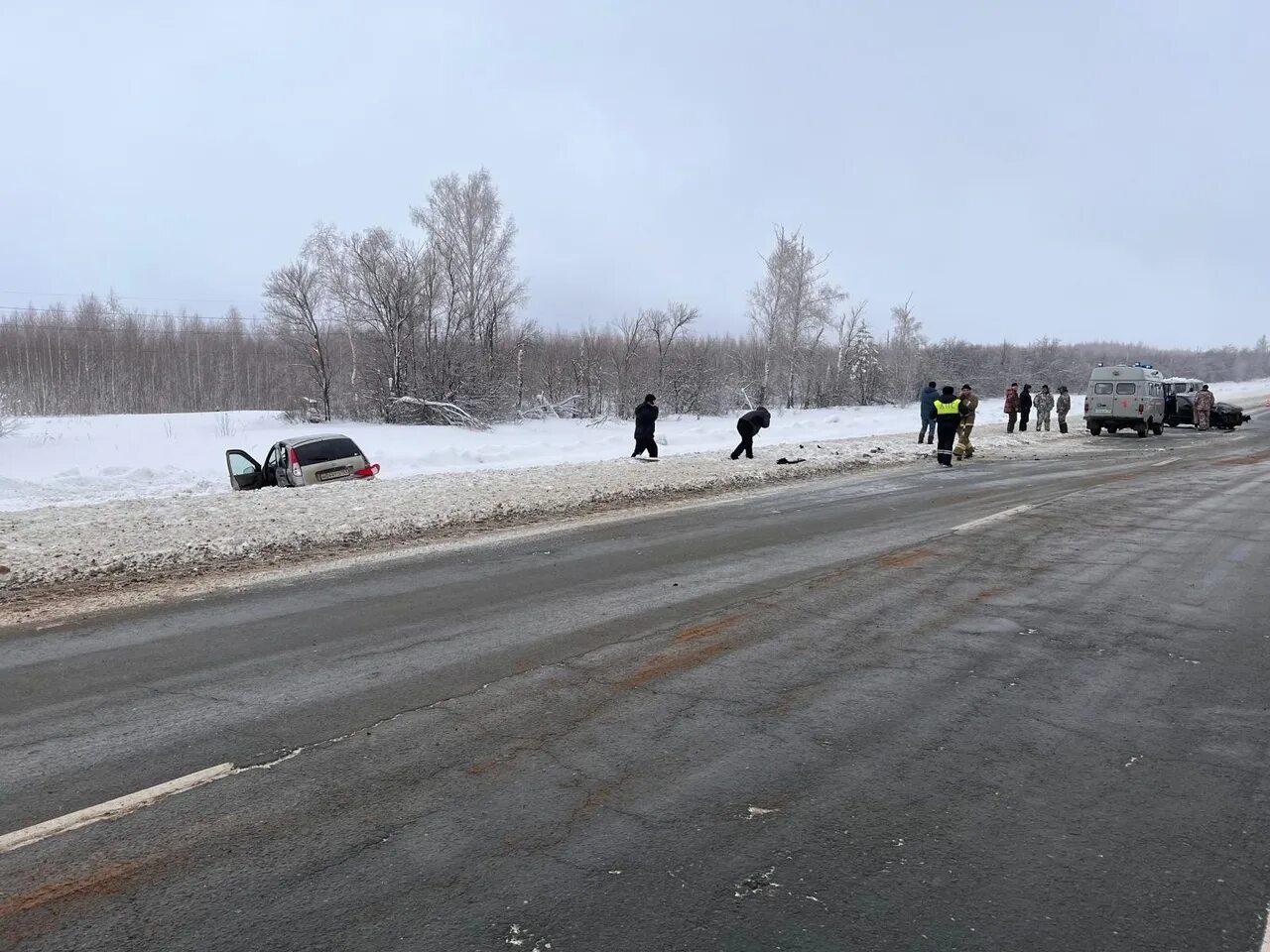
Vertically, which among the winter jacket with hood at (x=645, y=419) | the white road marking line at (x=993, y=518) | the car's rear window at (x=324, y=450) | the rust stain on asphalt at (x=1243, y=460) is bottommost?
the white road marking line at (x=993, y=518)

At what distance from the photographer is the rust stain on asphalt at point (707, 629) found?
590 cm

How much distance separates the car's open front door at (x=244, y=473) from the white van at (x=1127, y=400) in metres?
27.3

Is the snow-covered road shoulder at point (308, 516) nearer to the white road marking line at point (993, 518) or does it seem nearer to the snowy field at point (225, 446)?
the snowy field at point (225, 446)

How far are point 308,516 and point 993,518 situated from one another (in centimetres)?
935

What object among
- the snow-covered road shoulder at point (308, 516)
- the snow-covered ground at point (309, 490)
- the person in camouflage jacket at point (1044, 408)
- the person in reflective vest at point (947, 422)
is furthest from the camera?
the person in camouflage jacket at point (1044, 408)

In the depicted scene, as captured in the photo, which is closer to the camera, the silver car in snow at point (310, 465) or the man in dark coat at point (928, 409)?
the silver car in snow at point (310, 465)

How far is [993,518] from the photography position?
1133 cm

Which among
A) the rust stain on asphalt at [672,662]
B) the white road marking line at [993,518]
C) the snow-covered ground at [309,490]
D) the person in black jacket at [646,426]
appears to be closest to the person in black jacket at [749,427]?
the snow-covered ground at [309,490]

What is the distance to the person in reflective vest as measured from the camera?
20.0 metres

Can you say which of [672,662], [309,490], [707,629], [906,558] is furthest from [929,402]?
[672,662]

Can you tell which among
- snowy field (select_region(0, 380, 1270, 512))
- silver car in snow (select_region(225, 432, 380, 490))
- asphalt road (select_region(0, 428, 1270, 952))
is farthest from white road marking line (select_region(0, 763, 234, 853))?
snowy field (select_region(0, 380, 1270, 512))

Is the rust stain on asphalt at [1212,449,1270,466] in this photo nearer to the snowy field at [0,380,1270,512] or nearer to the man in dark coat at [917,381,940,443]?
the man in dark coat at [917,381,940,443]

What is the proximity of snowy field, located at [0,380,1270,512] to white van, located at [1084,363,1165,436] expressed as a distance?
412 cm

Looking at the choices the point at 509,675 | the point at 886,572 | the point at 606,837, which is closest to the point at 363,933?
the point at 606,837
